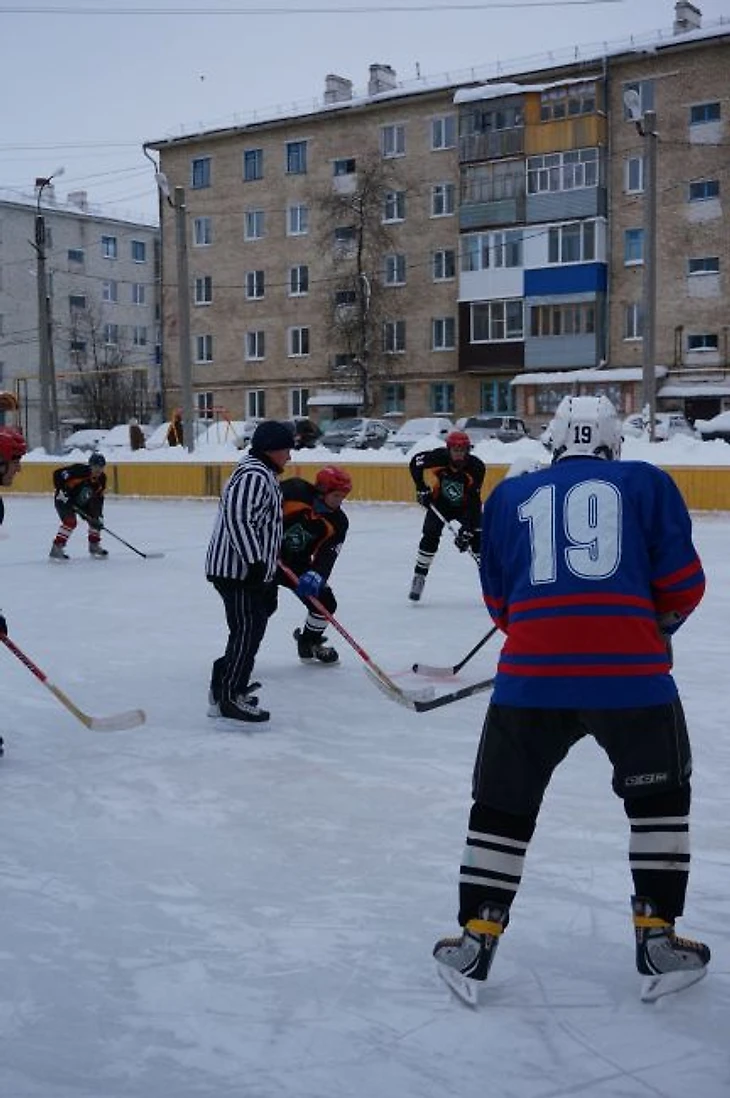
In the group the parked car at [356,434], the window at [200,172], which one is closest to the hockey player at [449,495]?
the parked car at [356,434]

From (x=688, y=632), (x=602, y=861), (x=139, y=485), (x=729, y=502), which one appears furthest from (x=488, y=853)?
(x=139, y=485)

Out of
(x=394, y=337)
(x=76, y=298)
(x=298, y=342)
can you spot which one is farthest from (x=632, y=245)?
(x=76, y=298)

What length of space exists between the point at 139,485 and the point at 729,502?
29.7ft

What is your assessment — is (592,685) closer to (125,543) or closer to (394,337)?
(125,543)

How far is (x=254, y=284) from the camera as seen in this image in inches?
1459

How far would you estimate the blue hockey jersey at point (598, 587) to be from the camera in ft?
7.73

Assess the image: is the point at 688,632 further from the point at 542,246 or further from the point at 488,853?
the point at 542,246

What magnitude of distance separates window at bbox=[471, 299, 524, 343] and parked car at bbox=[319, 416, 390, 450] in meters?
5.23

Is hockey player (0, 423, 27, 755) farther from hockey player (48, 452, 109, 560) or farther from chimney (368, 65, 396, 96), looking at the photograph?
chimney (368, 65, 396, 96)

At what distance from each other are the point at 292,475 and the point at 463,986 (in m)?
14.5

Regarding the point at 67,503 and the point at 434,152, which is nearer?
the point at 67,503

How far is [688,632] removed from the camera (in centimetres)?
698

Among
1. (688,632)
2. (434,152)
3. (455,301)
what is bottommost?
(688,632)

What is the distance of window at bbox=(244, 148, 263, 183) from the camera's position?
3666 cm
